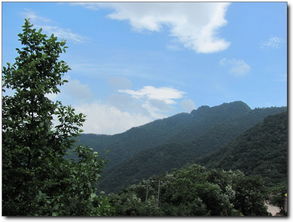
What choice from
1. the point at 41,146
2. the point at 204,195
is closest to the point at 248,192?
the point at 204,195

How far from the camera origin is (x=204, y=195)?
12914 millimetres

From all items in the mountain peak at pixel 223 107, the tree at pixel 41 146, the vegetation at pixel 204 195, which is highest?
the mountain peak at pixel 223 107

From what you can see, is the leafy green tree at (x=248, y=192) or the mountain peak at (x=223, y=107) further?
the leafy green tree at (x=248, y=192)

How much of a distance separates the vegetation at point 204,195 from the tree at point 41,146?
5.49 metres

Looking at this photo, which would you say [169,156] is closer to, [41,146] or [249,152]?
[249,152]

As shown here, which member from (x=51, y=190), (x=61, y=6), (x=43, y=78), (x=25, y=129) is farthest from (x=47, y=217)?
(x=61, y=6)

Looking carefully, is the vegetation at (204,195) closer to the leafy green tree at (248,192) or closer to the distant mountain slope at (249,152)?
the leafy green tree at (248,192)

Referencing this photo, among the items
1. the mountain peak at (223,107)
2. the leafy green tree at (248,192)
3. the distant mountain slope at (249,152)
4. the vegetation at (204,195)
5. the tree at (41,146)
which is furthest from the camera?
the distant mountain slope at (249,152)

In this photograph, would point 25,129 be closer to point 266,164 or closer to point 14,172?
point 14,172

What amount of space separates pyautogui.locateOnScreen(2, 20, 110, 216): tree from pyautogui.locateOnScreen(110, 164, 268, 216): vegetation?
18.0ft

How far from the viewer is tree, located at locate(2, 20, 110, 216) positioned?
3.04 metres

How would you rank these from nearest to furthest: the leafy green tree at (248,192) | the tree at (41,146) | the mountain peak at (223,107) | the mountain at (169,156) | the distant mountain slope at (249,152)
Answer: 1. the tree at (41,146)
2. the mountain peak at (223,107)
3. the leafy green tree at (248,192)
4. the distant mountain slope at (249,152)
5. the mountain at (169,156)

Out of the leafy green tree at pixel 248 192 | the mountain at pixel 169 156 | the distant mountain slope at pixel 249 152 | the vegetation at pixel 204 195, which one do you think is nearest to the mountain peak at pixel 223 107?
the vegetation at pixel 204 195

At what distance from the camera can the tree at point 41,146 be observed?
9.98ft
